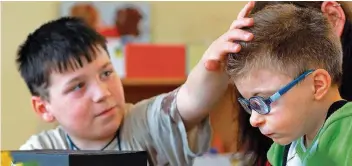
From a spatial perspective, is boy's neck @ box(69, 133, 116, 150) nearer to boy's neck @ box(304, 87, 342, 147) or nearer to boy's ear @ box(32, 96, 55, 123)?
boy's ear @ box(32, 96, 55, 123)

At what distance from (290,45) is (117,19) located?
195 cm

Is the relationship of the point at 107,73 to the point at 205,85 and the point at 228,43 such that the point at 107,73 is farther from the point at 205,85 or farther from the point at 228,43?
the point at 228,43

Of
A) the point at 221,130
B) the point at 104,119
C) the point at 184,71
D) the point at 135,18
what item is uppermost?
the point at 104,119

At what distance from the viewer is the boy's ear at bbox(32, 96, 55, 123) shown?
1.20 meters

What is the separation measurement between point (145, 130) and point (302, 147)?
39 cm

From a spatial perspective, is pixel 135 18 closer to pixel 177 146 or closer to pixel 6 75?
pixel 6 75

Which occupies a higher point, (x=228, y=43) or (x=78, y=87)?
(x=228, y=43)

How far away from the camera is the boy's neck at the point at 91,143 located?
3.70 ft

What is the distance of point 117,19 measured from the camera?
8.57 ft

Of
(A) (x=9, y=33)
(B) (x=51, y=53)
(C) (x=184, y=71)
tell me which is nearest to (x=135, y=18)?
(C) (x=184, y=71)

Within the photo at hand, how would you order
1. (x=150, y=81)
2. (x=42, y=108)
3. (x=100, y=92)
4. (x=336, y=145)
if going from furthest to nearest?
(x=150, y=81), (x=42, y=108), (x=100, y=92), (x=336, y=145)

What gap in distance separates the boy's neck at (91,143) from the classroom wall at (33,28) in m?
1.43

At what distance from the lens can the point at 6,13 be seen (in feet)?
8.34

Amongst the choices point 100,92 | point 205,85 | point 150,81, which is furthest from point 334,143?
point 150,81
